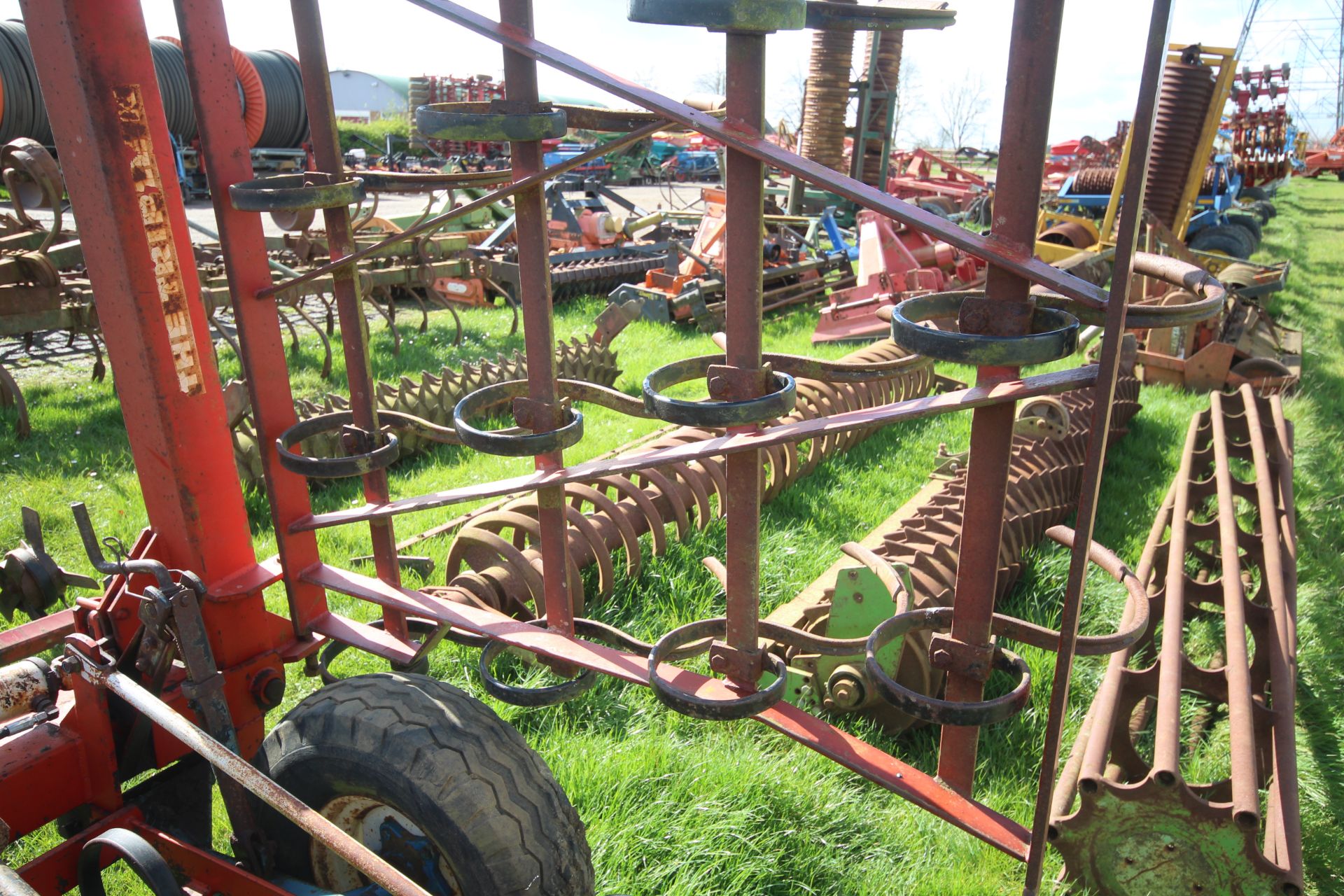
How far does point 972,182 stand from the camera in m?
16.0

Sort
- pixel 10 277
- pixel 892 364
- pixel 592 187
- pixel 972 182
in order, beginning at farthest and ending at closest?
pixel 972 182 → pixel 592 187 → pixel 10 277 → pixel 892 364

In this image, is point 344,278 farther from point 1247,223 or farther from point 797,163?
point 1247,223

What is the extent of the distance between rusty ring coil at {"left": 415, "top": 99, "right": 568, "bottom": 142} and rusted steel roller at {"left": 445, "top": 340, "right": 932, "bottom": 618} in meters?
1.23

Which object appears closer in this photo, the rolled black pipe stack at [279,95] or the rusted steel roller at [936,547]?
the rusted steel roller at [936,547]

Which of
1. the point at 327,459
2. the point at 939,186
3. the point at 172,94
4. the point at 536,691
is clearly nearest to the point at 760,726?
the point at 536,691

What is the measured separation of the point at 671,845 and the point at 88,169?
207 cm

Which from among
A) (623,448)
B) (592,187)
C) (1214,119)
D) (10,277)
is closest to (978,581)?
(623,448)

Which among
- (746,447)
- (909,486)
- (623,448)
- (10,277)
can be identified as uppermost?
(746,447)

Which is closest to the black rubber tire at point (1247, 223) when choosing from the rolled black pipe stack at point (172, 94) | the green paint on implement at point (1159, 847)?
the rolled black pipe stack at point (172, 94)

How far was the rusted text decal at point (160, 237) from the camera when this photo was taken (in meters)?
1.84

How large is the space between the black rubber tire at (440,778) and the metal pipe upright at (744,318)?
471 millimetres

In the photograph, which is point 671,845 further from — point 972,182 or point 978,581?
point 972,182

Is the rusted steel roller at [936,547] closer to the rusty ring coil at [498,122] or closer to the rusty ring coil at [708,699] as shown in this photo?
the rusty ring coil at [708,699]

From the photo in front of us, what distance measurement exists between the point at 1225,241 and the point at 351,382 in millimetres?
11479
